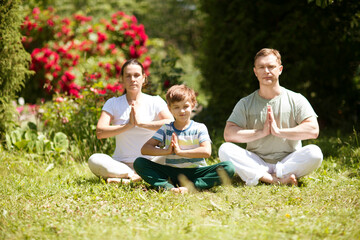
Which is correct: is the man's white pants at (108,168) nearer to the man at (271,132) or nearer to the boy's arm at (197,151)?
the boy's arm at (197,151)

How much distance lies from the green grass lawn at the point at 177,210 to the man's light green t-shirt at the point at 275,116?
0.38 metres

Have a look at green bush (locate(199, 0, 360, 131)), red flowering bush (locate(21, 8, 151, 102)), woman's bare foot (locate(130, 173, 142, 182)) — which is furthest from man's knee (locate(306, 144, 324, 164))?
red flowering bush (locate(21, 8, 151, 102))

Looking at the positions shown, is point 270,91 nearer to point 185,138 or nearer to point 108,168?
point 185,138

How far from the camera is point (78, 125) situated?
5398 millimetres

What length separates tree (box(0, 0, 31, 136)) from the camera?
502cm

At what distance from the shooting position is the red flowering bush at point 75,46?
8.10 metres

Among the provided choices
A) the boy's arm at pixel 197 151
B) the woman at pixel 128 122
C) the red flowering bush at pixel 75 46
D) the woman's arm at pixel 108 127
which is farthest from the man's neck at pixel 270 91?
the red flowering bush at pixel 75 46

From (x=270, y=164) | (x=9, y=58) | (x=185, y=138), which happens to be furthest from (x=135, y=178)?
(x=9, y=58)

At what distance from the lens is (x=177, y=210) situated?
3.14 meters

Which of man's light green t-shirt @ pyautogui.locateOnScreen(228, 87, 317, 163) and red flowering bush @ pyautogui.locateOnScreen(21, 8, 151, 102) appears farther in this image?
red flowering bush @ pyautogui.locateOnScreen(21, 8, 151, 102)

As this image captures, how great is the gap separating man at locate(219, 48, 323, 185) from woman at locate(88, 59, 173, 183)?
756 millimetres

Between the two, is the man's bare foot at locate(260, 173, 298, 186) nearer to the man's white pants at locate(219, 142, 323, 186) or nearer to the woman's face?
the man's white pants at locate(219, 142, 323, 186)

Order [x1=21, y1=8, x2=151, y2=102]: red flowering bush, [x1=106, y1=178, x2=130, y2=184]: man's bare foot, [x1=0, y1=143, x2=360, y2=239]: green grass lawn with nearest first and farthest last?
[x1=0, y1=143, x2=360, y2=239]: green grass lawn < [x1=106, y1=178, x2=130, y2=184]: man's bare foot < [x1=21, y1=8, x2=151, y2=102]: red flowering bush

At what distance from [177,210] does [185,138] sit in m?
0.80
